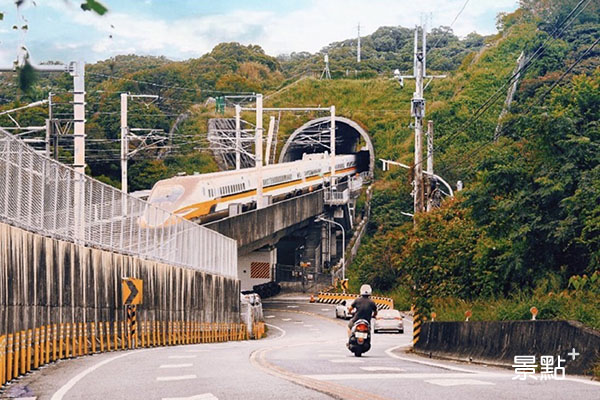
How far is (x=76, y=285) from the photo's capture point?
78.7 feet

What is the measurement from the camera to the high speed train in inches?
2168

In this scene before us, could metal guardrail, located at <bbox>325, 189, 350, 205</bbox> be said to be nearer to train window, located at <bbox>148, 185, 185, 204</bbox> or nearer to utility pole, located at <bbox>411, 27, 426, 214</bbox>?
train window, located at <bbox>148, 185, 185, 204</bbox>

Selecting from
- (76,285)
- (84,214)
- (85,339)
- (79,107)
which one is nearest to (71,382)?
(76,285)

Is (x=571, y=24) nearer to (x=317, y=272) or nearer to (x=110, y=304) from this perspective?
(x=317, y=272)

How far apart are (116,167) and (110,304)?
72.0 metres

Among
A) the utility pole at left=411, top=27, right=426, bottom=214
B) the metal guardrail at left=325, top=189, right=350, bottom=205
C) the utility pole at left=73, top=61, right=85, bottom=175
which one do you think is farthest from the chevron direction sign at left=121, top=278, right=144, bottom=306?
the metal guardrail at left=325, top=189, right=350, bottom=205

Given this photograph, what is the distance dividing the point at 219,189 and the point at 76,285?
3518cm

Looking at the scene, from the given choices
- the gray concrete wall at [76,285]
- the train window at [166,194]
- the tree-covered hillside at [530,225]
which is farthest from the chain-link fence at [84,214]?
the train window at [166,194]

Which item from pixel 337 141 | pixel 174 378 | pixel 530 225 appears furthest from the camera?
pixel 337 141

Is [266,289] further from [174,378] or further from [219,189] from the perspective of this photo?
[174,378]

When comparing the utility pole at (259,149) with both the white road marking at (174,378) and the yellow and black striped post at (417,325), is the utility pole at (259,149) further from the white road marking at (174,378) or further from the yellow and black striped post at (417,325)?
the white road marking at (174,378)

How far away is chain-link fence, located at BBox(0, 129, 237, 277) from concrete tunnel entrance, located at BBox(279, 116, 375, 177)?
59208mm

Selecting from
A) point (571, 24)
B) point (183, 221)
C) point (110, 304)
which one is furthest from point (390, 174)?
point (110, 304)

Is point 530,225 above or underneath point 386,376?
above
